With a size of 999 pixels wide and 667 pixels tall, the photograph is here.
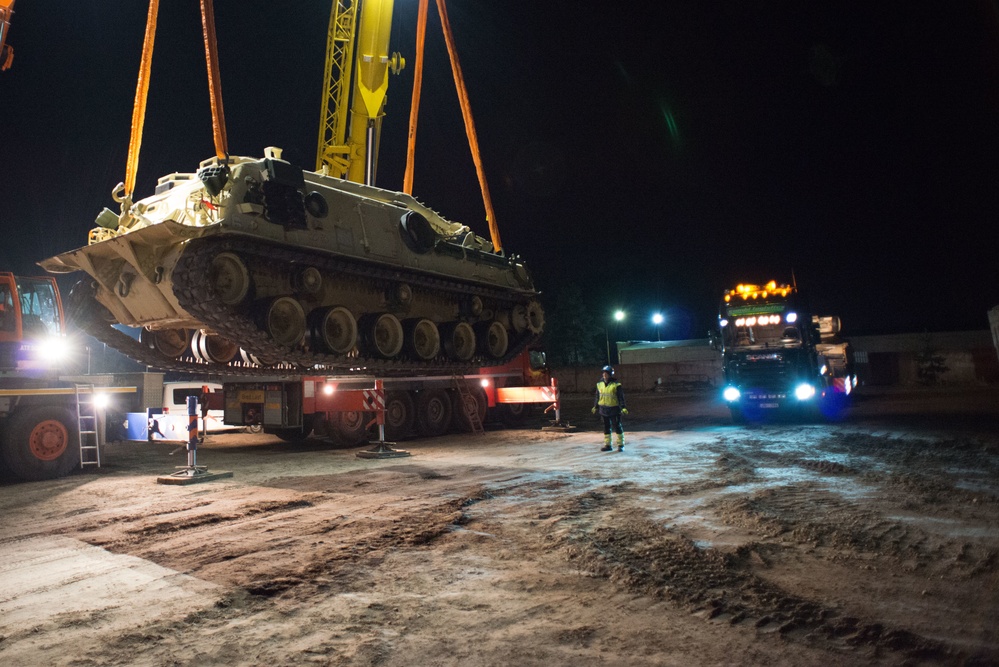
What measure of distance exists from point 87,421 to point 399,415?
5402 mm

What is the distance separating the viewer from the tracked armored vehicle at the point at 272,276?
9.91 meters

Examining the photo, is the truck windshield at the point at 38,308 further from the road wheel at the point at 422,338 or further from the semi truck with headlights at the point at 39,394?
the road wheel at the point at 422,338

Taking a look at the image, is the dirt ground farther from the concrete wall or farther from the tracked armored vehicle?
the concrete wall

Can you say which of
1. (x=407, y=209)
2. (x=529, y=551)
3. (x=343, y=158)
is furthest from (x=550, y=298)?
(x=529, y=551)

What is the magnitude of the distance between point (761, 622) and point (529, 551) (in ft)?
5.86

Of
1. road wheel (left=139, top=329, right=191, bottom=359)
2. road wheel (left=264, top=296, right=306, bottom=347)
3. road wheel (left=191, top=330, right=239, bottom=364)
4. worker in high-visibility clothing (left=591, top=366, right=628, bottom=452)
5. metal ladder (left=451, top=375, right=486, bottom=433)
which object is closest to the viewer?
road wheel (left=264, top=296, right=306, bottom=347)

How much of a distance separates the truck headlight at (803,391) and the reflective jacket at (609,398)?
5765 millimetres

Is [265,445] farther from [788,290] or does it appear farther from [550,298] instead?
[550,298]

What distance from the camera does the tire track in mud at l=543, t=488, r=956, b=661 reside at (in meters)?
3.29

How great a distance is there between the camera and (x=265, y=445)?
1348cm

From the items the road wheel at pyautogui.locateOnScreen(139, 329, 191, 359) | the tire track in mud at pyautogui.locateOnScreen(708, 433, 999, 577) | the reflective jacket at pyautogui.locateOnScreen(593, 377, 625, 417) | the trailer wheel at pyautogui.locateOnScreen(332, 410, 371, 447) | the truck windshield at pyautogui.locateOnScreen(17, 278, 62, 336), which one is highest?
the truck windshield at pyautogui.locateOnScreen(17, 278, 62, 336)

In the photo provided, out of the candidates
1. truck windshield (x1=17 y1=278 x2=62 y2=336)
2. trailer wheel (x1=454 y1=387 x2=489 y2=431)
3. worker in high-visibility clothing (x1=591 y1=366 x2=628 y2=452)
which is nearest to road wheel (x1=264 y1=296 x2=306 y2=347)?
truck windshield (x1=17 y1=278 x2=62 y2=336)

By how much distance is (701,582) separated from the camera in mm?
4109

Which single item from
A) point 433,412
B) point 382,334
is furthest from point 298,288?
point 433,412
